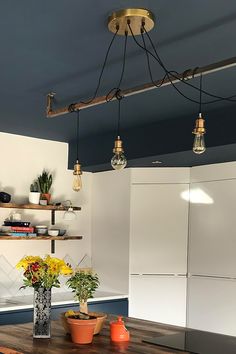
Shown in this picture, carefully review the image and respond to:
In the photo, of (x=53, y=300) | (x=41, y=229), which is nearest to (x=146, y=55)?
(x=41, y=229)

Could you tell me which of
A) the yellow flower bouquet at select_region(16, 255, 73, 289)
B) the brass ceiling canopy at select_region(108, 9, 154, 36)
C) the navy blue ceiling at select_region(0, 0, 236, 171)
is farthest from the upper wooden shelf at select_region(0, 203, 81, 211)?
the brass ceiling canopy at select_region(108, 9, 154, 36)

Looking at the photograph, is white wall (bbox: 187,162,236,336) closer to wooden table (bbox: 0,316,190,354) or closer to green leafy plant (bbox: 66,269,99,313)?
wooden table (bbox: 0,316,190,354)

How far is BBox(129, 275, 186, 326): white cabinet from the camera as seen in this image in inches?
202

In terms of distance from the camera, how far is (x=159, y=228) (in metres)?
5.22

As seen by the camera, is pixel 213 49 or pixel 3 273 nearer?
pixel 213 49

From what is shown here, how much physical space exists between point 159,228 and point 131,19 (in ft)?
10.8

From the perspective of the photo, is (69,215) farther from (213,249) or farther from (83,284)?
(83,284)

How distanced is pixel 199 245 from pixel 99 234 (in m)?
1.25

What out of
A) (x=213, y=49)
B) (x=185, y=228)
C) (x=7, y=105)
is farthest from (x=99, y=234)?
(x=213, y=49)

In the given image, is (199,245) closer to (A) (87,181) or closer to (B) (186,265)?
(B) (186,265)

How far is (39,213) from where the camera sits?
5230mm

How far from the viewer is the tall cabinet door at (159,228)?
518cm

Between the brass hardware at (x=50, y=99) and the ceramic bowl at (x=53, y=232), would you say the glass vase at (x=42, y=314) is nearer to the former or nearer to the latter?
the brass hardware at (x=50, y=99)

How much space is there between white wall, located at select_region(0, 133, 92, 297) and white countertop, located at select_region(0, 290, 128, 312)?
0.20m
